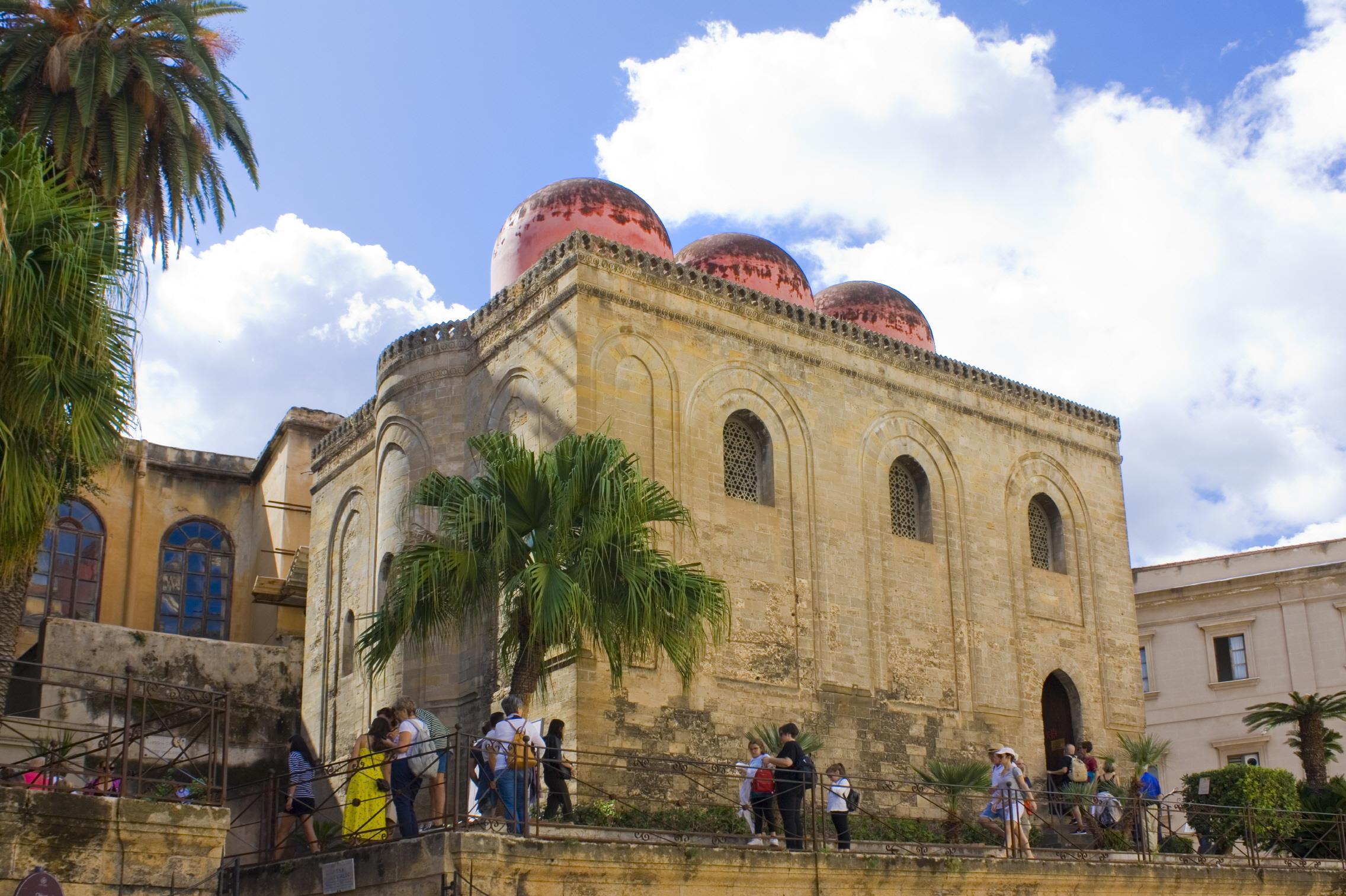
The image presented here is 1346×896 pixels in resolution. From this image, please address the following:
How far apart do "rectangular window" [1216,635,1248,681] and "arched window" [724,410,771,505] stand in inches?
700

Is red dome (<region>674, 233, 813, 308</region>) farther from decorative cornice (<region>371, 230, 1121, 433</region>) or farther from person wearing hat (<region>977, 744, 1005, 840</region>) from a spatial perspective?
person wearing hat (<region>977, 744, 1005, 840</region>)

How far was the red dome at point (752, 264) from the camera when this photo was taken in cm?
2253

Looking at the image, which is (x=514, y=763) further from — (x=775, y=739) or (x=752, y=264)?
(x=752, y=264)

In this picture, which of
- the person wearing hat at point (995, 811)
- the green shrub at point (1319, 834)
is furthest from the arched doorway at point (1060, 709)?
the person wearing hat at point (995, 811)

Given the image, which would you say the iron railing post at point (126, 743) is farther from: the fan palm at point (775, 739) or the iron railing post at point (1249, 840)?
the iron railing post at point (1249, 840)

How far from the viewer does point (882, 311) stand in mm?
24594

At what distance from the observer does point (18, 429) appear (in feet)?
34.4

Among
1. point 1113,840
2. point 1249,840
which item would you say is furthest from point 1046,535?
point 1113,840

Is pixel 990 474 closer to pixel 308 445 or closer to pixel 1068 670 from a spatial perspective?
pixel 1068 670

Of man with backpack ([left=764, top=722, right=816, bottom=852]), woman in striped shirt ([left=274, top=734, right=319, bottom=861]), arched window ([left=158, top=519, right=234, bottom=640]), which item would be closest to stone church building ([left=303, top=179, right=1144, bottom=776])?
man with backpack ([left=764, top=722, right=816, bottom=852])

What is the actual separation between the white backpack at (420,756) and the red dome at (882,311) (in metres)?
13.0

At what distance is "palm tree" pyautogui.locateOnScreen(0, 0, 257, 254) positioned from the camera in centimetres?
1620

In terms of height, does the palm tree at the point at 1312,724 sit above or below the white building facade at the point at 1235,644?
below

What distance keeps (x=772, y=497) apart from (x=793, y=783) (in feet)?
24.3
